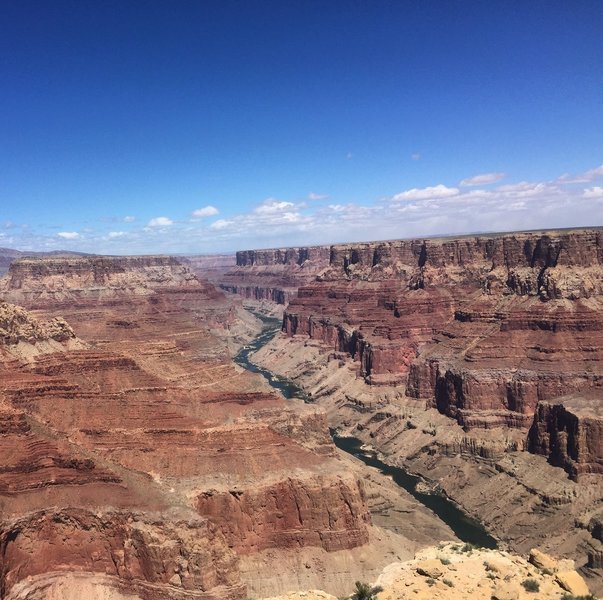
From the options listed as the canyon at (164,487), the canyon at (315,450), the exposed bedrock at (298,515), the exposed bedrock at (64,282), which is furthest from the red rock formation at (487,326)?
the exposed bedrock at (64,282)

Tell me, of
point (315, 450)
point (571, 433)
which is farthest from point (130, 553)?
point (571, 433)

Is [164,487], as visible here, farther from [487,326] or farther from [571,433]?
[487,326]

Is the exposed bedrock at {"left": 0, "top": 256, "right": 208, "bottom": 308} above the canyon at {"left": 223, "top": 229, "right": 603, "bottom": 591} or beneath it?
above

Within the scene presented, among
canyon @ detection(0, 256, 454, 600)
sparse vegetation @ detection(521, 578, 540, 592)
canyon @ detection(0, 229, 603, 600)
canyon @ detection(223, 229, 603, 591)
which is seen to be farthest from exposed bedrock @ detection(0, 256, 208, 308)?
sparse vegetation @ detection(521, 578, 540, 592)

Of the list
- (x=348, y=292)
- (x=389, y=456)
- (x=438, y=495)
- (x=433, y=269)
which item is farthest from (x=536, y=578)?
(x=348, y=292)

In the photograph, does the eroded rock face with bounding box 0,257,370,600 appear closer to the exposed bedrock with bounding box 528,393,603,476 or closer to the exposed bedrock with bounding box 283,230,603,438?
the exposed bedrock with bounding box 528,393,603,476

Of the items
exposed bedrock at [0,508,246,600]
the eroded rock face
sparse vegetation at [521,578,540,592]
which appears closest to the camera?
sparse vegetation at [521,578,540,592]

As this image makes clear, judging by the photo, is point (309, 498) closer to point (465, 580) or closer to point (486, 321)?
point (465, 580)

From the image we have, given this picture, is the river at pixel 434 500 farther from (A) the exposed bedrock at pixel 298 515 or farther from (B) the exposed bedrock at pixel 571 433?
(A) the exposed bedrock at pixel 298 515
